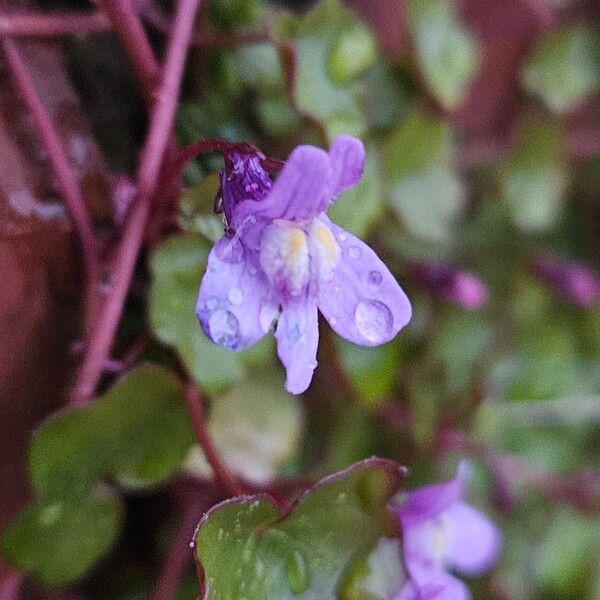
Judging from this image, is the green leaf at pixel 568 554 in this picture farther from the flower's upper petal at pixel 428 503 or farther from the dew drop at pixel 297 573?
the dew drop at pixel 297 573

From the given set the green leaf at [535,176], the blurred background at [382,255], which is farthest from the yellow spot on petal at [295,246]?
the green leaf at [535,176]

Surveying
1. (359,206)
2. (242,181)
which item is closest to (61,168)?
(242,181)

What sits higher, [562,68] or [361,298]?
[361,298]

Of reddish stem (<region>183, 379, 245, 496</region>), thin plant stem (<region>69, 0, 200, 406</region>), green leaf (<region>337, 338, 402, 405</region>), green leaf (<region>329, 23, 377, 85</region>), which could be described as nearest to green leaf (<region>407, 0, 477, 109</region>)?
green leaf (<region>329, 23, 377, 85</region>)

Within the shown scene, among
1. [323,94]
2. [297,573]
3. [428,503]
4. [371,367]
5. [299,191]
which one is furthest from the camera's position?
[371,367]

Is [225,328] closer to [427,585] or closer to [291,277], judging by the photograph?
[291,277]

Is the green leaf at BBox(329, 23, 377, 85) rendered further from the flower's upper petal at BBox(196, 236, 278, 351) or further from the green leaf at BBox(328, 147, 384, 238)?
the flower's upper petal at BBox(196, 236, 278, 351)
